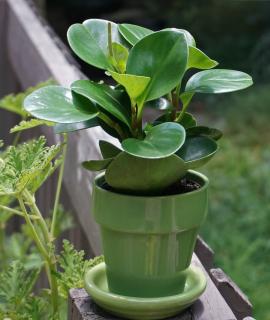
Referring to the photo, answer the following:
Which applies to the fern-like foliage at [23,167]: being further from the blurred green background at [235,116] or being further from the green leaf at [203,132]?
the blurred green background at [235,116]

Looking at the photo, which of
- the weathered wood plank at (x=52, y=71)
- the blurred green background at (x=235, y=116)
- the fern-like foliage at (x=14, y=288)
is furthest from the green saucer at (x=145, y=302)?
the blurred green background at (x=235, y=116)

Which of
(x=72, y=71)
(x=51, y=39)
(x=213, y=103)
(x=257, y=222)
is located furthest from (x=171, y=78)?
(x=213, y=103)

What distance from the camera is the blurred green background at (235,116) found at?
309 cm

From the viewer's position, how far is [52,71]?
64.3 inches

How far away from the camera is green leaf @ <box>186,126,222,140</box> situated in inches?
32.2

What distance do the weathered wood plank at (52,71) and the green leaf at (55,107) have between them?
1.53 feet

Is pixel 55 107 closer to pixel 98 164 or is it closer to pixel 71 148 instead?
pixel 98 164

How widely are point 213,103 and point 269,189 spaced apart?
7.74 ft

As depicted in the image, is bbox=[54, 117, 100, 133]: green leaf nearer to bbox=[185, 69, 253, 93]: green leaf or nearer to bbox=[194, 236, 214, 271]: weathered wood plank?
bbox=[185, 69, 253, 93]: green leaf

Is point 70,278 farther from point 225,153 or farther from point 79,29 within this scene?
point 225,153

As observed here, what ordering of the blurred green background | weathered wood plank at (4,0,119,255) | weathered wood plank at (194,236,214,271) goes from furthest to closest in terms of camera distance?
the blurred green background, weathered wood plank at (4,0,119,255), weathered wood plank at (194,236,214,271)

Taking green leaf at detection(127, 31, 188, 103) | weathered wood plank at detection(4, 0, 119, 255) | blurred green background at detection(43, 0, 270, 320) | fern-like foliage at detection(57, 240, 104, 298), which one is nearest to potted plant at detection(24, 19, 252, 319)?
green leaf at detection(127, 31, 188, 103)

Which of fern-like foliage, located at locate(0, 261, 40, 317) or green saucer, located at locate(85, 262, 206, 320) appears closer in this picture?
green saucer, located at locate(85, 262, 206, 320)

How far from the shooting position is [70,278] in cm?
94
